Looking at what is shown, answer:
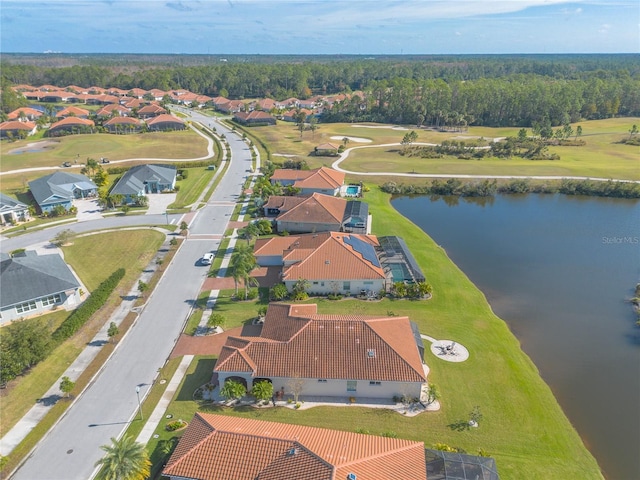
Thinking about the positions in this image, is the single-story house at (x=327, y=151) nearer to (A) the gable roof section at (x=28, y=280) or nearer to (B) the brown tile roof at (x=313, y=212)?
(B) the brown tile roof at (x=313, y=212)

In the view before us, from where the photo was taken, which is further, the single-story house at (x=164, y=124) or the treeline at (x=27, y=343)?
the single-story house at (x=164, y=124)

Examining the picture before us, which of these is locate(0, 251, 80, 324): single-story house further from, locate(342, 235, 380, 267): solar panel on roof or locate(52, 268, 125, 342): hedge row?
locate(342, 235, 380, 267): solar panel on roof

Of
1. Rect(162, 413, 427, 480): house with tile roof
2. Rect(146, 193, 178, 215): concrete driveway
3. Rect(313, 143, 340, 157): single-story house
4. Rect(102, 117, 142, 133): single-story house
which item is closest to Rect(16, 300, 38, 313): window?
Rect(162, 413, 427, 480): house with tile roof

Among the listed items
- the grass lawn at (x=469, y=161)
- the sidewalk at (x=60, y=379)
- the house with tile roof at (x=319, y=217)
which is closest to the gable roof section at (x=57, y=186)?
the sidewalk at (x=60, y=379)

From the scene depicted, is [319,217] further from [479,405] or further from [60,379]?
[60,379]

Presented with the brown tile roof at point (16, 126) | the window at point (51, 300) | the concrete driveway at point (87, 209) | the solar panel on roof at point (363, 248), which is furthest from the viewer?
the brown tile roof at point (16, 126)

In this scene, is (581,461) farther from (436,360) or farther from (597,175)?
(597,175)

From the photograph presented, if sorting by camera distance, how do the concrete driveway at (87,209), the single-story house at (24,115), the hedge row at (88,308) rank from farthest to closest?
the single-story house at (24,115) → the concrete driveway at (87,209) → the hedge row at (88,308)
